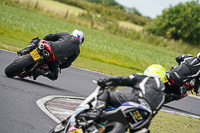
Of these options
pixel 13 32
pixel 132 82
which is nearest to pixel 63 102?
pixel 132 82

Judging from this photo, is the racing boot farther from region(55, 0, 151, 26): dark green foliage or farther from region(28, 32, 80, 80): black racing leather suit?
region(55, 0, 151, 26): dark green foliage

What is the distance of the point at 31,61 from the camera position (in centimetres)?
865

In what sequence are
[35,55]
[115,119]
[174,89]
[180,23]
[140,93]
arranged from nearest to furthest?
[115,119] < [140,93] < [35,55] < [174,89] < [180,23]

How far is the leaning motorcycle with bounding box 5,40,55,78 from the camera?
28.3ft

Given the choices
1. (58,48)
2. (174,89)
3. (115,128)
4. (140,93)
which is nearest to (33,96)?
(58,48)

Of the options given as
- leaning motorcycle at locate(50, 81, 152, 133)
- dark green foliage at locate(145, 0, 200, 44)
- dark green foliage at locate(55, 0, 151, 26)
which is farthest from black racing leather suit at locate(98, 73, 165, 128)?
dark green foliage at locate(145, 0, 200, 44)

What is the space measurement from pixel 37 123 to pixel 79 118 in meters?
1.47

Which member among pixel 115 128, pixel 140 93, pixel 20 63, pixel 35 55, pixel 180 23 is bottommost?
pixel 180 23

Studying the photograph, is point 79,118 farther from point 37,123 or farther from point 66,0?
point 66,0

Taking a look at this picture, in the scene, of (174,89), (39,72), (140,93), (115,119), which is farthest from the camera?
(174,89)

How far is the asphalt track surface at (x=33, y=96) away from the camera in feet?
19.7

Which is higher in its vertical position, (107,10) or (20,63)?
(20,63)

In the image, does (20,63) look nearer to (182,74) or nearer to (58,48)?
(58,48)

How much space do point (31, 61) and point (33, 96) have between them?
39.4 inches
